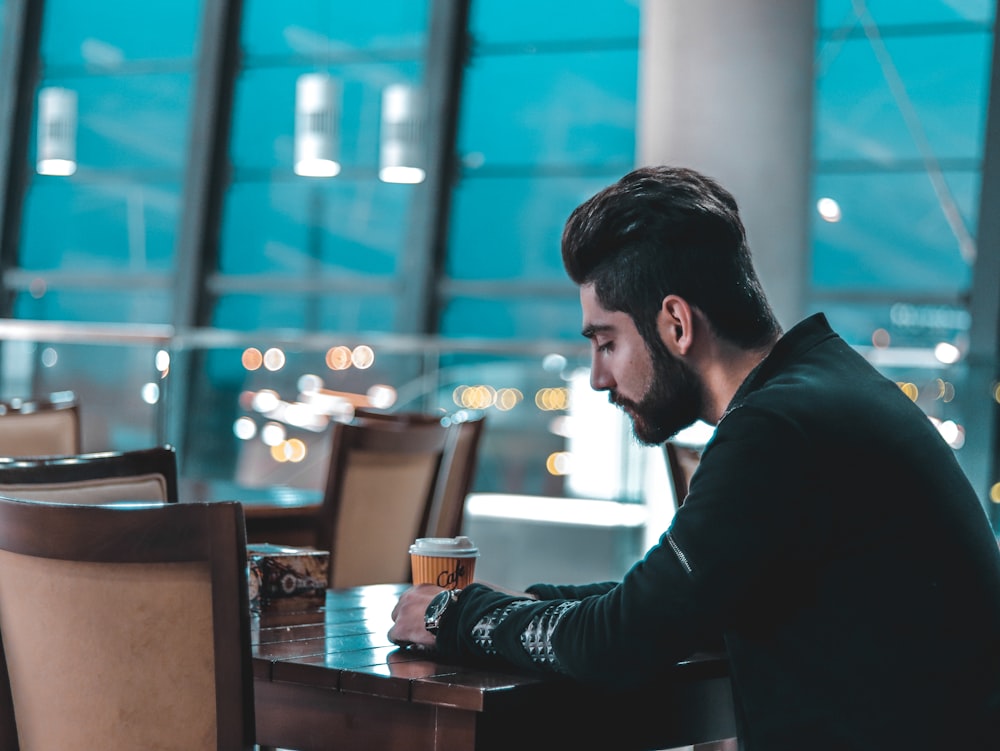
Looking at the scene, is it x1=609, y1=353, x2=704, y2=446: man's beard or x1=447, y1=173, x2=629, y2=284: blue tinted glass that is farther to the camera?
x1=447, y1=173, x2=629, y2=284: blue tinted glass

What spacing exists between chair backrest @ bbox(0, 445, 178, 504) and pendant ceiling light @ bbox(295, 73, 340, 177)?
3.28 m

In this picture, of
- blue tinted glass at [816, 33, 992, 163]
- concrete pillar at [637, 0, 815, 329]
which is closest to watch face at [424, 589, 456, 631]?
concrete pillar at [637, 0, 815, 329]

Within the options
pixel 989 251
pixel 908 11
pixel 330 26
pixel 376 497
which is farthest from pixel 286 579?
pixel 330 26

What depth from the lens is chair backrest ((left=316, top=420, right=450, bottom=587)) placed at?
9.78 ft

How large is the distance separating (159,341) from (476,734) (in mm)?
4329

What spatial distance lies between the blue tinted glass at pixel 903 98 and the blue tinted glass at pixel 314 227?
6.74ft

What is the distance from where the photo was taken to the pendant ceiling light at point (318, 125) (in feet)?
17.1

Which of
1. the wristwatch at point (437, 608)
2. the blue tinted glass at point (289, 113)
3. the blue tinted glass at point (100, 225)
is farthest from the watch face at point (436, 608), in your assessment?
the blue tinted glass at point (100, 225)

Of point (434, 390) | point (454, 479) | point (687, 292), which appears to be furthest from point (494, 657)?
point (434, 390)

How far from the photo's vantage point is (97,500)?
6.35 feet

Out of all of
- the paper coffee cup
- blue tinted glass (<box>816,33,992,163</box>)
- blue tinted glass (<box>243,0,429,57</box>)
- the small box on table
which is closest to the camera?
the paper coffee cup

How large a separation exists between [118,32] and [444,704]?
6416mm

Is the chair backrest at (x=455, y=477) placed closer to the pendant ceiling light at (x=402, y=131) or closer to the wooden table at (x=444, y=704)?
the wooden table at (x=444, y=704)

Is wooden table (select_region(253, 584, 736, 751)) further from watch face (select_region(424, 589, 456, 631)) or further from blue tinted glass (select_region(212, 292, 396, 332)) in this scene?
blue tinted glass (select_region(212, 292, 396, 332))
